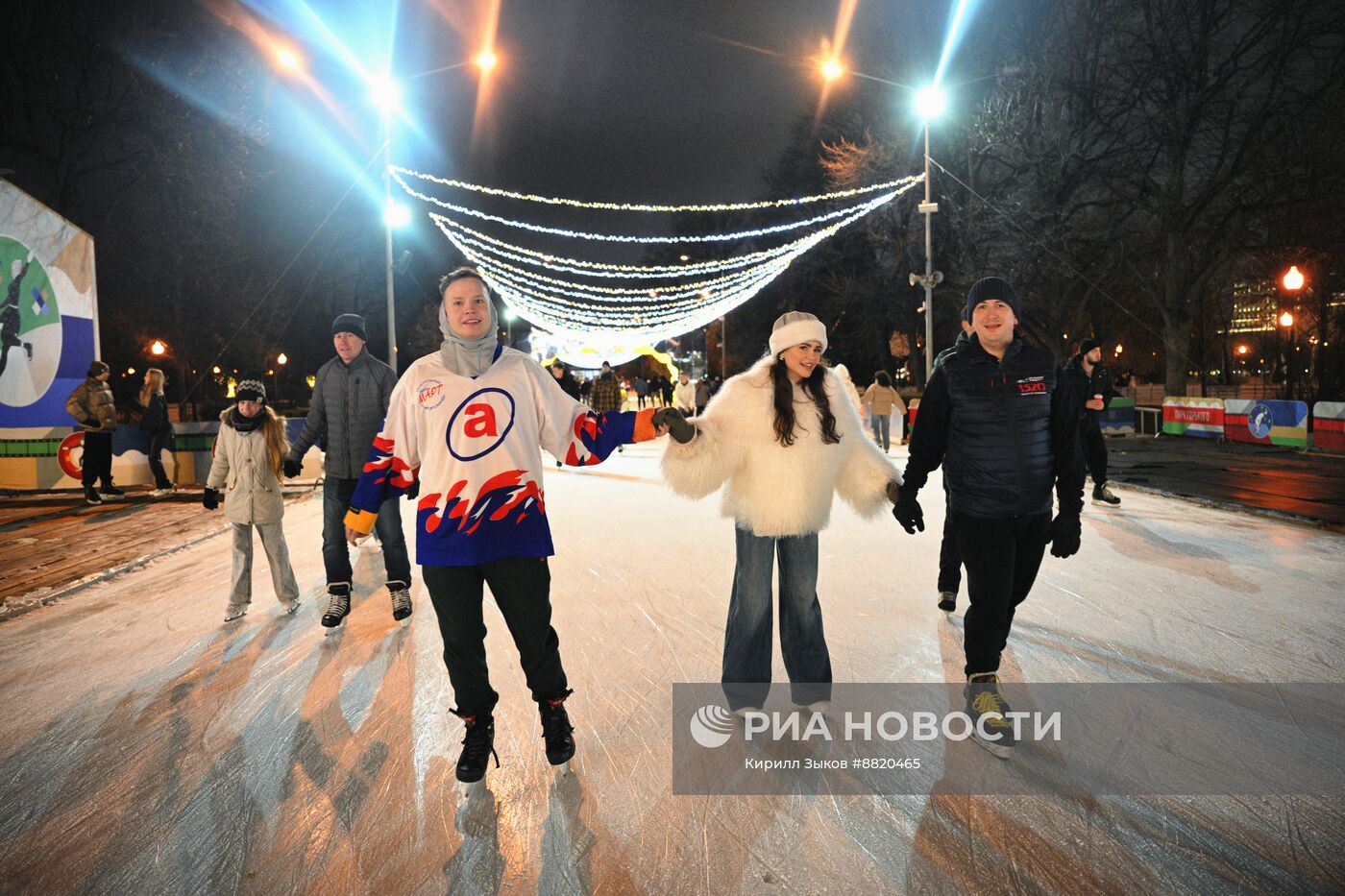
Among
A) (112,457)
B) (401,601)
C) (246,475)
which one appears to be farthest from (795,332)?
(112,457)

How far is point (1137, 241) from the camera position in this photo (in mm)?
21766

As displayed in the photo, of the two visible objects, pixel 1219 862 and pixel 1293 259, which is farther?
pixel 1293 259

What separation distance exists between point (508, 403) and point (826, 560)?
12.2ft

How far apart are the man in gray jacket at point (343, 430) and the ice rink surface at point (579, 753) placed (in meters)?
0.22

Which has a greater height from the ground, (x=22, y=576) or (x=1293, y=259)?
(x=1293, y=259)

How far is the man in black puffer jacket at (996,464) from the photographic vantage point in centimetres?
317

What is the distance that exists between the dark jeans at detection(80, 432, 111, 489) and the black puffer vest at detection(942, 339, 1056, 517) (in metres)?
10.7

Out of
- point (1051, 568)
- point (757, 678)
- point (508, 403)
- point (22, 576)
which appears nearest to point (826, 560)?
point (1051, 568)

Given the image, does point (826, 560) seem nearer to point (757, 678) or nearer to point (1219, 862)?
point (757, 678)

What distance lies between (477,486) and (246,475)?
2.75m

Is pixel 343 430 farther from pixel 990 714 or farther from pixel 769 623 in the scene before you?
pixel 990 714

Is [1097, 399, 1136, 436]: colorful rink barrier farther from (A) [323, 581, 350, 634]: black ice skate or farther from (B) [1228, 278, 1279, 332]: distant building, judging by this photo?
(A) [323, 581, 350, 634]: black ice skate

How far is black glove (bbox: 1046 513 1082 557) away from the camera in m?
3.31

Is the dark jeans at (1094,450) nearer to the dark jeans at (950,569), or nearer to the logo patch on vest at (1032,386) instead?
the dark jeans at (950,569)
